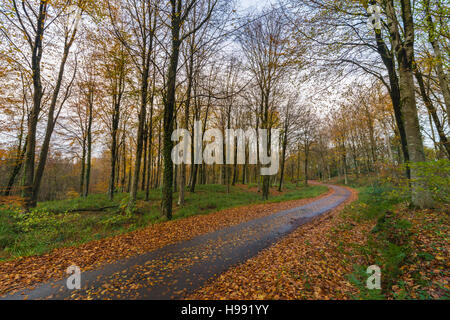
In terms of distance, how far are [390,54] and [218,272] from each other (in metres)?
11.8

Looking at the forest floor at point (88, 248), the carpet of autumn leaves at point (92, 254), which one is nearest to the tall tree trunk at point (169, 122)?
the forest floor at point (88, 248)

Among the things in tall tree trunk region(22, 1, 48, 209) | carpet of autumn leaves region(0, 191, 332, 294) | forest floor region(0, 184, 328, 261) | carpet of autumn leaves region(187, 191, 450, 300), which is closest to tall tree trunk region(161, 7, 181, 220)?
forest floor region(0, 184, 328, 261)

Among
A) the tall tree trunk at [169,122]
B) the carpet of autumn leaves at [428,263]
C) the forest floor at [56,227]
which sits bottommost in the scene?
the forest floor at [56,227]

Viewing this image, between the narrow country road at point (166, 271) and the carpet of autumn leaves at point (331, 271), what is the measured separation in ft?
1.34

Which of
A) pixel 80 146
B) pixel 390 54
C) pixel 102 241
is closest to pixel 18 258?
pixel 102 241

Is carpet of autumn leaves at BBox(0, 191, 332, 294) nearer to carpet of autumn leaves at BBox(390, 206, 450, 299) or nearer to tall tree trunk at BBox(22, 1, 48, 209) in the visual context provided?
tall tree trunk at BBox(22, 1, 48, 209)

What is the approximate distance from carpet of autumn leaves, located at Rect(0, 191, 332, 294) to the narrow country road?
1.27 ft

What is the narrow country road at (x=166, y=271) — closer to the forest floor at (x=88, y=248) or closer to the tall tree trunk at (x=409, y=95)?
the forest floor at (x=88, y=248)

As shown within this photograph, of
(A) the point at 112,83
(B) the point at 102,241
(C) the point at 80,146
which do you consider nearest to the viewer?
(B) the point at 102,241

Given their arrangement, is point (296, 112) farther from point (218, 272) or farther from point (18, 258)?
point (18, 258)

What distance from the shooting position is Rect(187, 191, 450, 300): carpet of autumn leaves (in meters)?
2.99

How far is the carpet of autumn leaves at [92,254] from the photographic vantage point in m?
3.99

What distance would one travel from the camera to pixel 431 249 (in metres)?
3.61

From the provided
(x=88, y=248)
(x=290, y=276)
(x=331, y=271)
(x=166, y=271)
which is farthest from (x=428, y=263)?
(x=88, y=248)
